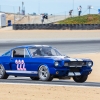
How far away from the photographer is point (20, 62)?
1603 centimetres

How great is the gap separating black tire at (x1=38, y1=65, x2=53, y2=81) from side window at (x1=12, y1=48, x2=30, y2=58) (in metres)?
0.92

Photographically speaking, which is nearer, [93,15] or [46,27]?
[46,27]

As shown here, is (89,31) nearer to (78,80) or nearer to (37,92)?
A: (78,80)

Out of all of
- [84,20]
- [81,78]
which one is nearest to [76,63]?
[81,78]

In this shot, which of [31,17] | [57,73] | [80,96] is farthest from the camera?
[31,17]

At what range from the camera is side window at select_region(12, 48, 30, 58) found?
1619 cm

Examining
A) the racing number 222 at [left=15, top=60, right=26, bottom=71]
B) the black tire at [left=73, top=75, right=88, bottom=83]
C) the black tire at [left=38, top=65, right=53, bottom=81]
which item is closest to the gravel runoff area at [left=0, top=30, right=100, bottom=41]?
the racing number 222 at [left=15, top=60, right=26, bottom=71]

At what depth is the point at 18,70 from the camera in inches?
637

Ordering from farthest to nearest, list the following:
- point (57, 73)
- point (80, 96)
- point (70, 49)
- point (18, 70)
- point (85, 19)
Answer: point (85, 19)
point (70, 49)
point (18, 70)
point (57, 73)
point (80, 96)

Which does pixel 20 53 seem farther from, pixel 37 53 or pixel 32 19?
pixel 32 19

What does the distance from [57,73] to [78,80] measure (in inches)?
42.8

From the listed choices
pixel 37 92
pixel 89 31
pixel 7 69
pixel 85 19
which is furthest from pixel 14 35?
pixel 37 92

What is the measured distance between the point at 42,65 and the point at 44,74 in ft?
0.92

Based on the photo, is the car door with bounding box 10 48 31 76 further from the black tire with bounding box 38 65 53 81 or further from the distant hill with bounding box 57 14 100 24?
the distant hill with bounding box 57 14 100 24
